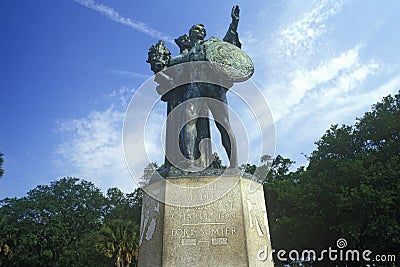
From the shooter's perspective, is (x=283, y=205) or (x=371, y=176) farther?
(x=283, y=205)

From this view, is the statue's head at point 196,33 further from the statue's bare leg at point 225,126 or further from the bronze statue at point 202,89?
the statue's bare leg at point 225,126

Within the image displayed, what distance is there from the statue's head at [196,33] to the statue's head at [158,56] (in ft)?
1.88

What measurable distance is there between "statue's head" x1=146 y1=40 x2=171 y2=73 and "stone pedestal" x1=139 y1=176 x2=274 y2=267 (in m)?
2.56

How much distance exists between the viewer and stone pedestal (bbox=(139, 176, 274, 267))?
5406 mm

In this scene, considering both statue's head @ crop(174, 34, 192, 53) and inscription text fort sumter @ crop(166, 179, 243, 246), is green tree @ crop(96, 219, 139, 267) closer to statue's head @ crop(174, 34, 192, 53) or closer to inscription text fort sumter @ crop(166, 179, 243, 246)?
statue's head @ crop(174, 34, 192, 53)

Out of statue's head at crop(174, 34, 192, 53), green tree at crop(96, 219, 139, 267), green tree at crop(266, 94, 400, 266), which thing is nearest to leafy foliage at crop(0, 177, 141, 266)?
green tree at crop(96, 219, 139, 267)

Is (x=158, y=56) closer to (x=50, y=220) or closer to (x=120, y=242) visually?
(x=120, y=242)

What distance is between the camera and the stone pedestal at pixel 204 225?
17.7 ft

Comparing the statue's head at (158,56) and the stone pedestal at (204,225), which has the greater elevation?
the statue's head at (158,56)

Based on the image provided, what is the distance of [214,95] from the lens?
7.13 metres

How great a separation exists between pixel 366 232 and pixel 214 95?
1573cm

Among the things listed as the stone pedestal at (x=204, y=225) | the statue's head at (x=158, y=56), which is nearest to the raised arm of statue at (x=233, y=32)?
the statue's head at (x=158, y=56)

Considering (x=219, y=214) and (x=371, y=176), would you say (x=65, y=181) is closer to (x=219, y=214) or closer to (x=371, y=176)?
(x=371, y=176)

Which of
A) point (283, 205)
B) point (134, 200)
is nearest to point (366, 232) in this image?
point (283, 205)
